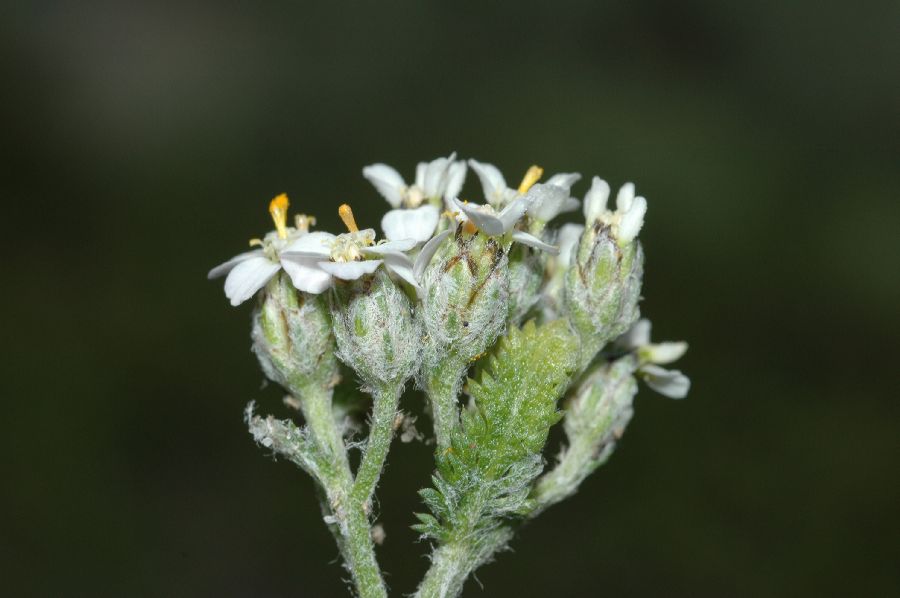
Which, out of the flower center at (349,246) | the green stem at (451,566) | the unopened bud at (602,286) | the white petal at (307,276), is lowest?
the green stem at (451,566)

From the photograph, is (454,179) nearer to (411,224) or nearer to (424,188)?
(424,188)

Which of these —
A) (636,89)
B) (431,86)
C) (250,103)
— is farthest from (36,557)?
(636,89)

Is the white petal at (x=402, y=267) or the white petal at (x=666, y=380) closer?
the white petal at (x=402, y=267)

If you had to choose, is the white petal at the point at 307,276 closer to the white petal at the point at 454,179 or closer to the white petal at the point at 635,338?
the white petal at the point at 454,179

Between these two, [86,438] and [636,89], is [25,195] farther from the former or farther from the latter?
[636,89]

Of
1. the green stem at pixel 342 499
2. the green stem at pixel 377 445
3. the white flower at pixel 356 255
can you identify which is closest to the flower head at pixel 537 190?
the white flower at pixel 356 255

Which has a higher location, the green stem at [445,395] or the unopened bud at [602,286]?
the unopened bud at [602,286]
